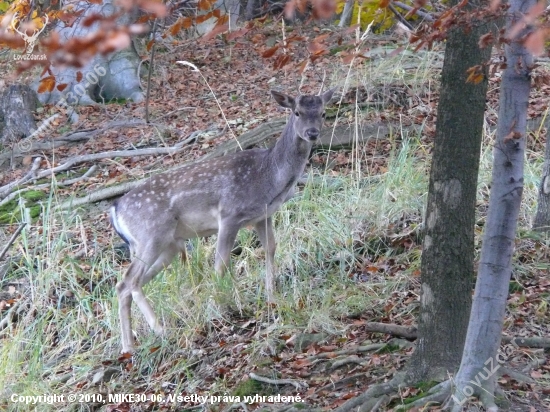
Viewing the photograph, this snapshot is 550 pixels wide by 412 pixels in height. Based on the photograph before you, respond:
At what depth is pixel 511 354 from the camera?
5598mm

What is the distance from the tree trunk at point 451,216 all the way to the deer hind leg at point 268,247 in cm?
251

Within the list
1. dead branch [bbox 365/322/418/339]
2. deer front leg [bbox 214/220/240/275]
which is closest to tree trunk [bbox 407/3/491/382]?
dead branch [bbox 365/322/418/339]

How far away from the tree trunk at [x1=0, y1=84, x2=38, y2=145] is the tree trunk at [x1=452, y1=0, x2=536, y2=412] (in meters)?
10.2

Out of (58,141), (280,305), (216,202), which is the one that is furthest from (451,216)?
(58,141)

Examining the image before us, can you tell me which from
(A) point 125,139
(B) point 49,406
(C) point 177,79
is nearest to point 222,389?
(B) point 49,406

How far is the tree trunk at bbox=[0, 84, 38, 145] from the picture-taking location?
43.9 feet

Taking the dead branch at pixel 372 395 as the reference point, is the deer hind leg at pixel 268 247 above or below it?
below

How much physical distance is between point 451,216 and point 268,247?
3.32 m

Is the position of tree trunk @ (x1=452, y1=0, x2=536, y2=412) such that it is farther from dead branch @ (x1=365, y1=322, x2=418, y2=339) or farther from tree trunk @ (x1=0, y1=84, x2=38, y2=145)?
tree trunk @ (x1=0, y1=84, x2=38, y2=145)

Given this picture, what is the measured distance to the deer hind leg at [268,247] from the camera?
767cm

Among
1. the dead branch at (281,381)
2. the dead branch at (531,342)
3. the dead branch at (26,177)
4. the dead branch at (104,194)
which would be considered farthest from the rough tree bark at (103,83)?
the dead branch at (531,342)

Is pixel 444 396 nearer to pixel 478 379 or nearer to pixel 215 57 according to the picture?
pixel 478 379

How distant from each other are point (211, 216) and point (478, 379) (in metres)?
4.20

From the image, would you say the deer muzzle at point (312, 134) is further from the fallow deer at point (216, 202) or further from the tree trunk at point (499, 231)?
the tree trunk at point (499, 231)
